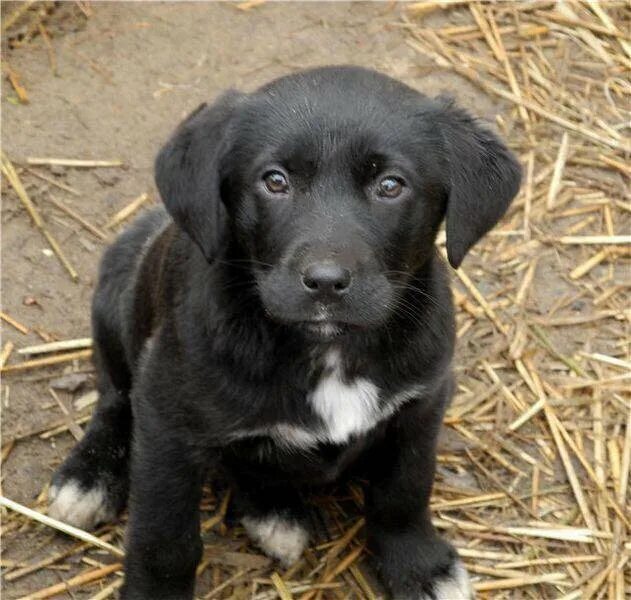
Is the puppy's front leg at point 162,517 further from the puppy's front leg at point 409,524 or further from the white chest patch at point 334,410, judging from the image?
the puppy's front leg at point 409,524

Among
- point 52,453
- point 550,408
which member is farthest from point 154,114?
point 550,408

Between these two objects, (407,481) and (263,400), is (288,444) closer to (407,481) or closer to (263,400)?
(263,400)

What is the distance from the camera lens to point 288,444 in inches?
176

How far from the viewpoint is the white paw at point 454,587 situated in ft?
16.4

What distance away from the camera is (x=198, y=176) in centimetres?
422

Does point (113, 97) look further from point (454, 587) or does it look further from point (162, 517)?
point (454, 587)

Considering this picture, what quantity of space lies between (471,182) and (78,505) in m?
2.05

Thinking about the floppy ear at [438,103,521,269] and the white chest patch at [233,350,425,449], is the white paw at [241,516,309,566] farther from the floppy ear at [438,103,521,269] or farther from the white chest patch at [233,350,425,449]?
the floppy ear at [438,103,521,269]

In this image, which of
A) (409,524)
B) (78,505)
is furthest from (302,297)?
(78,505)

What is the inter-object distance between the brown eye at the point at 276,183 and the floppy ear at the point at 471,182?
1.85 feet

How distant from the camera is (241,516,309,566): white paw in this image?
5.03 m

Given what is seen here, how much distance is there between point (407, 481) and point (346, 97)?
4.94 ft

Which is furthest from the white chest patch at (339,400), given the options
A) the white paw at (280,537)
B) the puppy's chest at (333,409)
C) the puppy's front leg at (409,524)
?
the white paw at (280,537)

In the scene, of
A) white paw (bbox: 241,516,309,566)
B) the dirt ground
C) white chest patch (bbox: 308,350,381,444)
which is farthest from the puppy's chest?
the dirt ground
